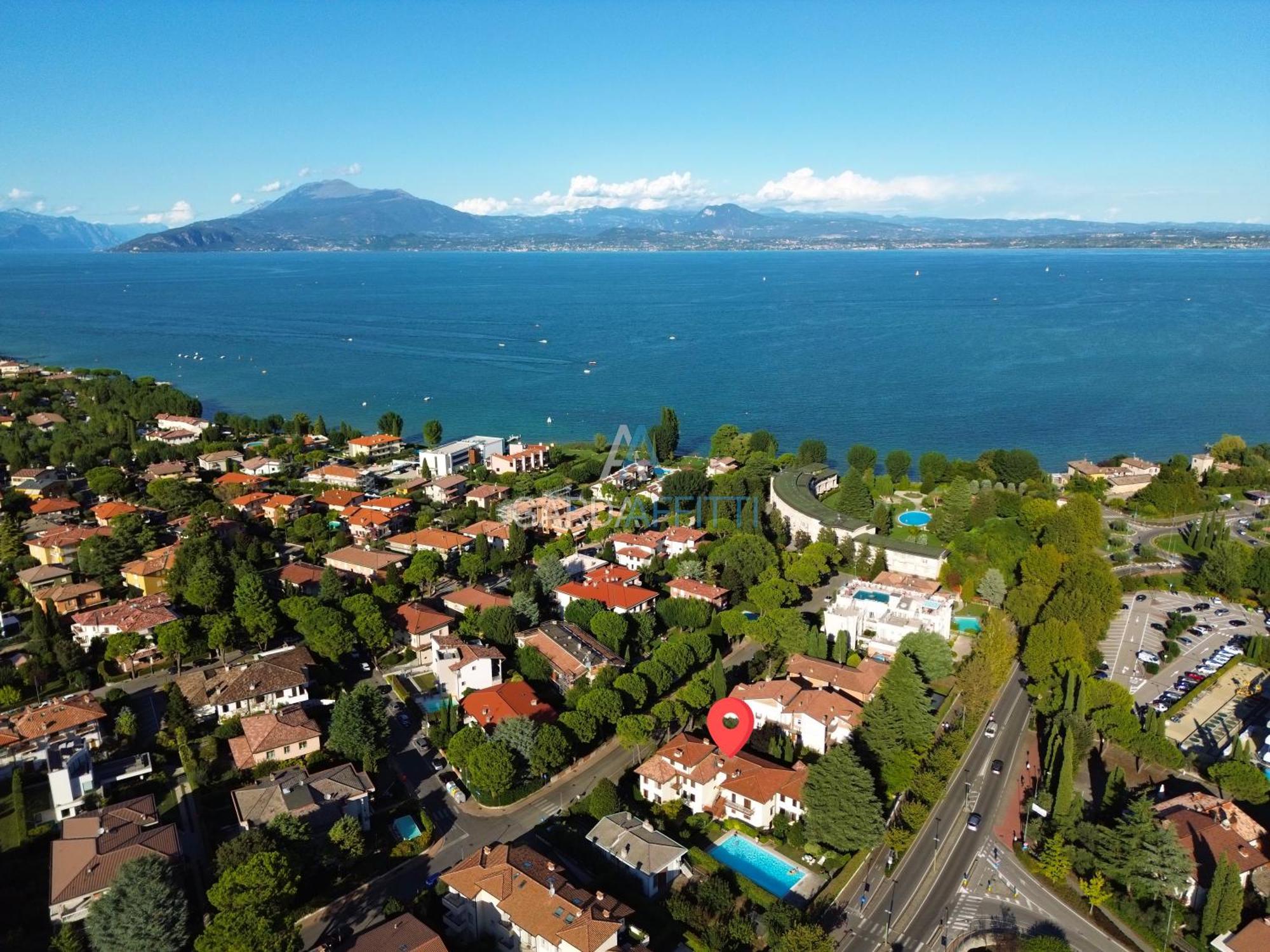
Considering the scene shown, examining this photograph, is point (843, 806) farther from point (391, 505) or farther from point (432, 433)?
point (432, 433)

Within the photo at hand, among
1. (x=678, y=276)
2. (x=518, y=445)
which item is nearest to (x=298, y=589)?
(x=518, y=445)

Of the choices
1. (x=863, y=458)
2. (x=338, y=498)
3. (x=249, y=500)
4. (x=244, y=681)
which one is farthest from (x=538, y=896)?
(x=863, y=458)

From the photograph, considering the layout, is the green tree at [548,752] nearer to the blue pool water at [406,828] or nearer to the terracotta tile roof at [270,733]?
the blue pool water at [406,828]

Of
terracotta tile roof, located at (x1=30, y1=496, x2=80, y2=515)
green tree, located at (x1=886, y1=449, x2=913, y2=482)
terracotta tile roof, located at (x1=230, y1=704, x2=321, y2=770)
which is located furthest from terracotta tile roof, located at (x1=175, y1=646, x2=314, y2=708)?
green tree, located at (x1=886, y1=449, x2=913, y2=482)

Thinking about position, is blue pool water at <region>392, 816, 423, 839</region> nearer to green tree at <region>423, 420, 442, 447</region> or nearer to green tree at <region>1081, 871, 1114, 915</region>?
green tree at <region>1081, 871, 1114, 915</region>

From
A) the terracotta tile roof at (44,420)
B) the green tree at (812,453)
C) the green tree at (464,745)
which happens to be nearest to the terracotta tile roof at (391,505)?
the green tree at (464,745)

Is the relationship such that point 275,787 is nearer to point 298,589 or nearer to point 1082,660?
point 298,589
